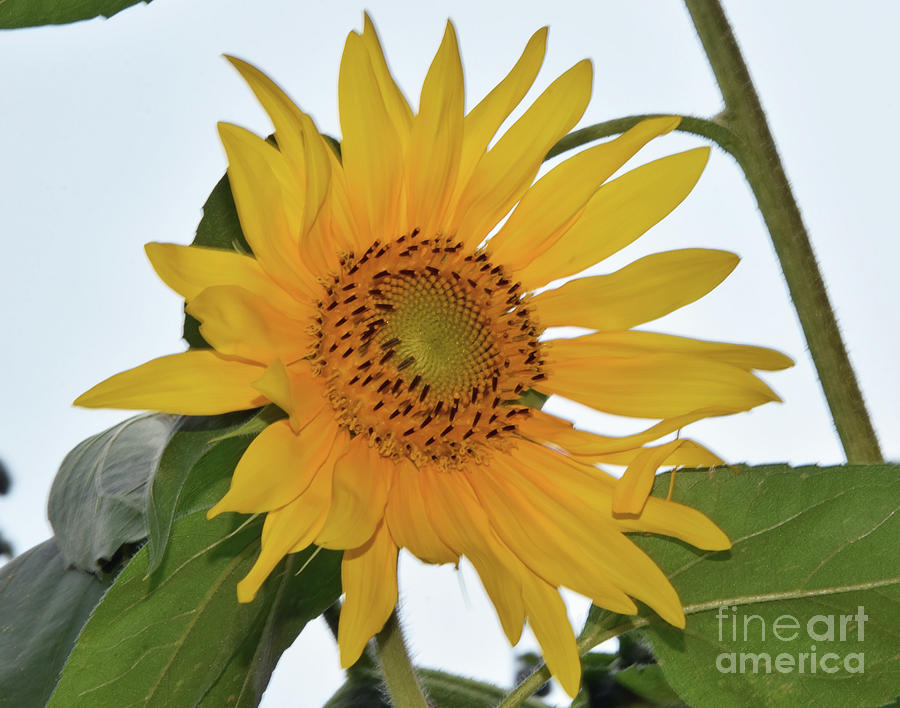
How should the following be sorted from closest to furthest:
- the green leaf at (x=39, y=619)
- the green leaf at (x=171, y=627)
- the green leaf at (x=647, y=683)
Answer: the green leaf at (x=171, y=627) → the green leaf at (x=39, y=619) → the green leaf at (x=647, y=683)

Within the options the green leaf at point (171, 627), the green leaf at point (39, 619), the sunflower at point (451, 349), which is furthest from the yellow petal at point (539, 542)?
the green leaf at point (39, 619)

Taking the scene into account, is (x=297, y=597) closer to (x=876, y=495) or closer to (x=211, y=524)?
(x=211, y=524)

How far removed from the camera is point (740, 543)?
636 millimetres

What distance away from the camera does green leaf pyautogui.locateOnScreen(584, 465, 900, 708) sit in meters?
0.63

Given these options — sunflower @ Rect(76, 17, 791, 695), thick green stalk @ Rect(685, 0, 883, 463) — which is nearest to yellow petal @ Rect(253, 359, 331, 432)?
sunflower @ Rect(76, 17, 791, 695)

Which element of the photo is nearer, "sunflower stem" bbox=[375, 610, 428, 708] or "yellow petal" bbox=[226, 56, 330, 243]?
"yellow petal" bbox=[226, 56, 330, 243]

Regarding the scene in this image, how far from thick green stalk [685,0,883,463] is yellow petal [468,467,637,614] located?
0.25m

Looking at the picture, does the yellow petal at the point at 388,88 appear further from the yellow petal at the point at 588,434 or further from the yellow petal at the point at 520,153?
the yellow petal at the point at 588,434

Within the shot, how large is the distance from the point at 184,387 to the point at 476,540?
0.15m

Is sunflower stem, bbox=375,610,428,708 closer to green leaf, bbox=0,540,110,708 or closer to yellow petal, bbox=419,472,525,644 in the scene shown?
yellow petal, bbox=419,472,525,644

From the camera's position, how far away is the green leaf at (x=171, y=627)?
1.86ft

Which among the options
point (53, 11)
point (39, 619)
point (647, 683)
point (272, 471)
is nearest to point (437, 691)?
point (647, 683)

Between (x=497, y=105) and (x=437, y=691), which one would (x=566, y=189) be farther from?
(x=437, y=691)

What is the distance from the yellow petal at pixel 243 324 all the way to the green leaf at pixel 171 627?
0.32 feet
